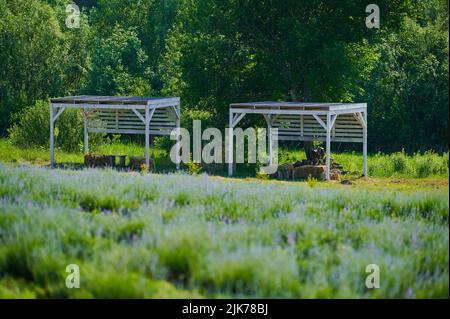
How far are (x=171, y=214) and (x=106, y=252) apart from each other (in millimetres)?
1726

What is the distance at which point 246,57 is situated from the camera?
32719mm

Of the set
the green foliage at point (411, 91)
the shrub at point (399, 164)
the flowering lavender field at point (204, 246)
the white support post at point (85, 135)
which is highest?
the green foliage at point (411, 91)

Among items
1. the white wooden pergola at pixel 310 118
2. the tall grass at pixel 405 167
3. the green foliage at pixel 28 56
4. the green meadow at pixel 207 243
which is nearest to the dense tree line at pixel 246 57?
the green foliage at pixel 28 56

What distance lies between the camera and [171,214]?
10.6 meters

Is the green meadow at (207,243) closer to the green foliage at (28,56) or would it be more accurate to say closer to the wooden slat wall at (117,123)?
the wooden slat wall at (117,123)

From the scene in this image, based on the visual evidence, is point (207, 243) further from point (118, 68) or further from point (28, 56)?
point (118, 68)

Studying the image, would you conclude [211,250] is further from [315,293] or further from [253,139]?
[253,139]

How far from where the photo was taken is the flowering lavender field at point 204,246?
8.50 m

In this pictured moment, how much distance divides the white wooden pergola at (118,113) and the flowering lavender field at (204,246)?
15696 mm

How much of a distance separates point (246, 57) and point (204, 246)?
78.9ft

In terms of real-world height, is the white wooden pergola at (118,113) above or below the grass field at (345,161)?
above

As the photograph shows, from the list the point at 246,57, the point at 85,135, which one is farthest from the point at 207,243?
the point at 246,57

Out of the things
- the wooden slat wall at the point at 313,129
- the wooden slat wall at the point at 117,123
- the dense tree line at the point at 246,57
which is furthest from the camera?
the dense tree line at the point at 246,57

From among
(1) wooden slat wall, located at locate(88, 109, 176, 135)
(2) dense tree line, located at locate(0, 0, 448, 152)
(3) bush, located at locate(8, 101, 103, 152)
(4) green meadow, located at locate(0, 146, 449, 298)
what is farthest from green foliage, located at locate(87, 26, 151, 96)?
(4) green meadow, located at locate(0, 146, 449, 298)
